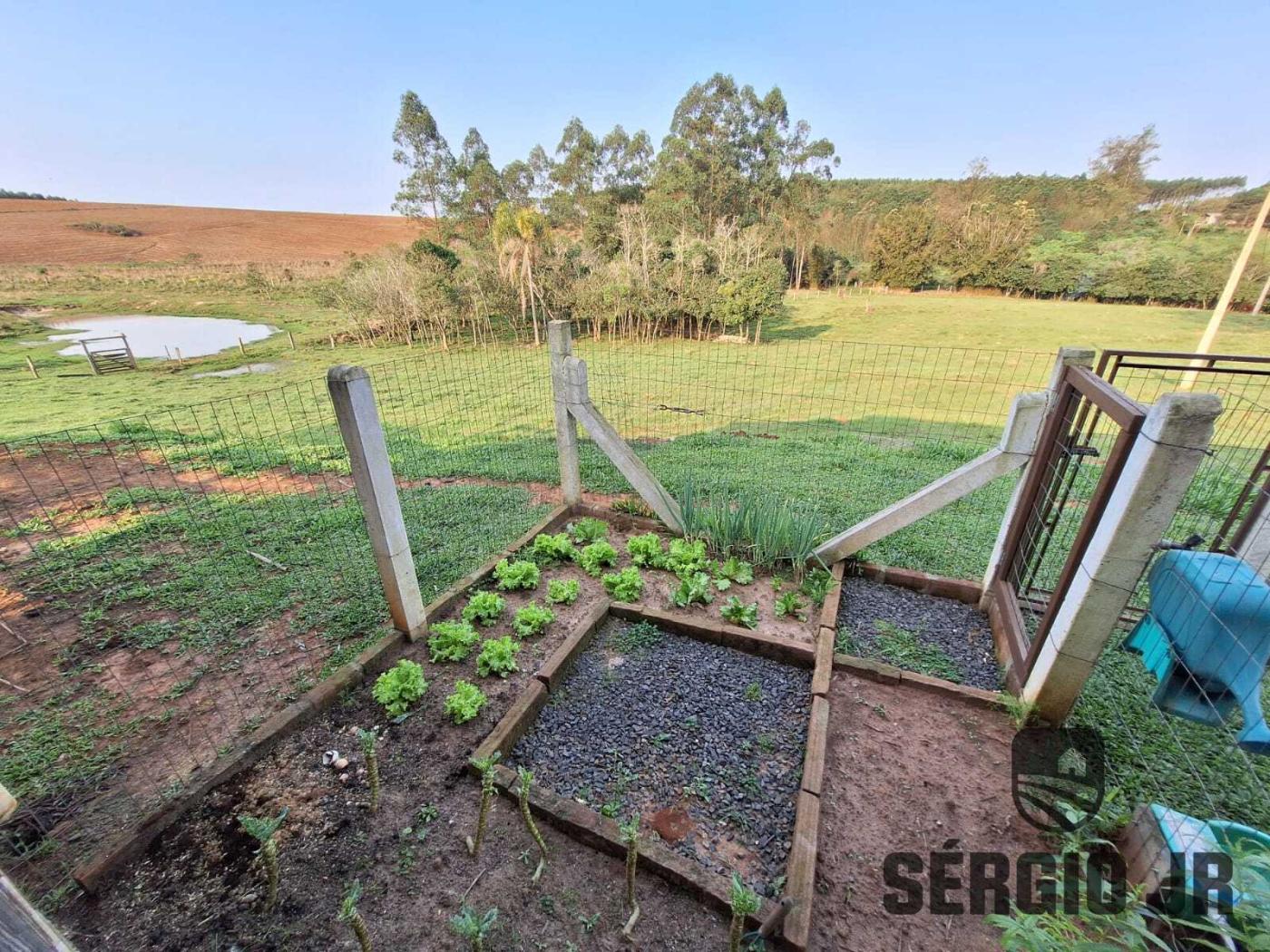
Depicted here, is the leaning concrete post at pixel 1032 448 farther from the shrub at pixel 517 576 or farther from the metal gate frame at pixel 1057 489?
the shrub at pixel 517 576

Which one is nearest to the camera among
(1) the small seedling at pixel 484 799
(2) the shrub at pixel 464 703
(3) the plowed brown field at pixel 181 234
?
(1) the small seedling at pixel 484 799

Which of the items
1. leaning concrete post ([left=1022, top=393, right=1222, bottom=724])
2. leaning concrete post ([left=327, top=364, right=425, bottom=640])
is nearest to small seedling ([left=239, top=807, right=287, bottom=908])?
leaning concrete post ([left=327, top=364, right=425, bottom=640])

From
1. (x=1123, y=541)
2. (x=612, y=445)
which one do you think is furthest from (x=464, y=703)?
(x=1123, y=541)

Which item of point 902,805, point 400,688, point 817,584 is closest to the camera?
point 902,805

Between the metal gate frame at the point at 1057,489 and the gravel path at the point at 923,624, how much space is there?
169mm

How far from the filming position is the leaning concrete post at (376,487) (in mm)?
2500

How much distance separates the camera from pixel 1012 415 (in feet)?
9.88

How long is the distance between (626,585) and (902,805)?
6.27ft

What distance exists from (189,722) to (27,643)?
5.21 feet

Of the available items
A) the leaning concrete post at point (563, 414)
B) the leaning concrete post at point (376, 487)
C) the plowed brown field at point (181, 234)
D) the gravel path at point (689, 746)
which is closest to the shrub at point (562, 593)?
the gravel path at point (689, 746)

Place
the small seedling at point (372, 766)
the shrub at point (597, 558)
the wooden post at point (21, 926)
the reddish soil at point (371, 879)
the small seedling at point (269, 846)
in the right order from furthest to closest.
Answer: the shrub at point (597, 558) < the small seedling at point (372, 766) < the reddish soil at point (371, 879) < the small seedling at point (269, 846) < the wooden post at point (21, 926)

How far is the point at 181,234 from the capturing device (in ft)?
134

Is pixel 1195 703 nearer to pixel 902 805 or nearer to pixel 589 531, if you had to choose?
pixel 902 805

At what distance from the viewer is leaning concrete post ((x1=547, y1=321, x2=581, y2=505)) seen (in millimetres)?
3934
